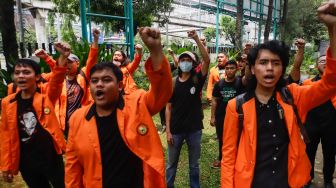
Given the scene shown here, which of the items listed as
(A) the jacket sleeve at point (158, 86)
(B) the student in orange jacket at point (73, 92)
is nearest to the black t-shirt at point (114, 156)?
(A) the jacket sleeve at point (158, 86)

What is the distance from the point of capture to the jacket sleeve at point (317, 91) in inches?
77.4

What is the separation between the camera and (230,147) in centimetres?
231

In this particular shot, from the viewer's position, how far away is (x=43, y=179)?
3.32 metres

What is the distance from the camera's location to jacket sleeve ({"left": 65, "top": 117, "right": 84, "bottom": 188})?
7.47 feet

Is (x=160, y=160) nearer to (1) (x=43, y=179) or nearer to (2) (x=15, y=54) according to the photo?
(1) (x=43, y=179)

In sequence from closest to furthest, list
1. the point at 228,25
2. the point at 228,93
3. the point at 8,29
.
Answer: the point at 228,93 < the point at 8,29 < the point at 228,25

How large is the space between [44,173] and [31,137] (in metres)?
0.38

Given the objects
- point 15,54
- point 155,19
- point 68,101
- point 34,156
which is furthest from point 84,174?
point 155,19

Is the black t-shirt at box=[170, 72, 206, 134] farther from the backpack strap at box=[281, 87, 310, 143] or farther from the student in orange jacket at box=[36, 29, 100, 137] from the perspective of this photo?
the backpack strap at box=[281, 87, 310, 143]

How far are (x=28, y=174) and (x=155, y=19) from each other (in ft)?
42.4

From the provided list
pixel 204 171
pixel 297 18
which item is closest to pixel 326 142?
pixel 204 171

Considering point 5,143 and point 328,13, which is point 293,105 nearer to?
point 328,13

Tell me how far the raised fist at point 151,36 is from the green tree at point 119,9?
36.5ft

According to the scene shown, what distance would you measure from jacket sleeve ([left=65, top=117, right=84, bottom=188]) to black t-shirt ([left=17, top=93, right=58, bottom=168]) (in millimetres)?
983
